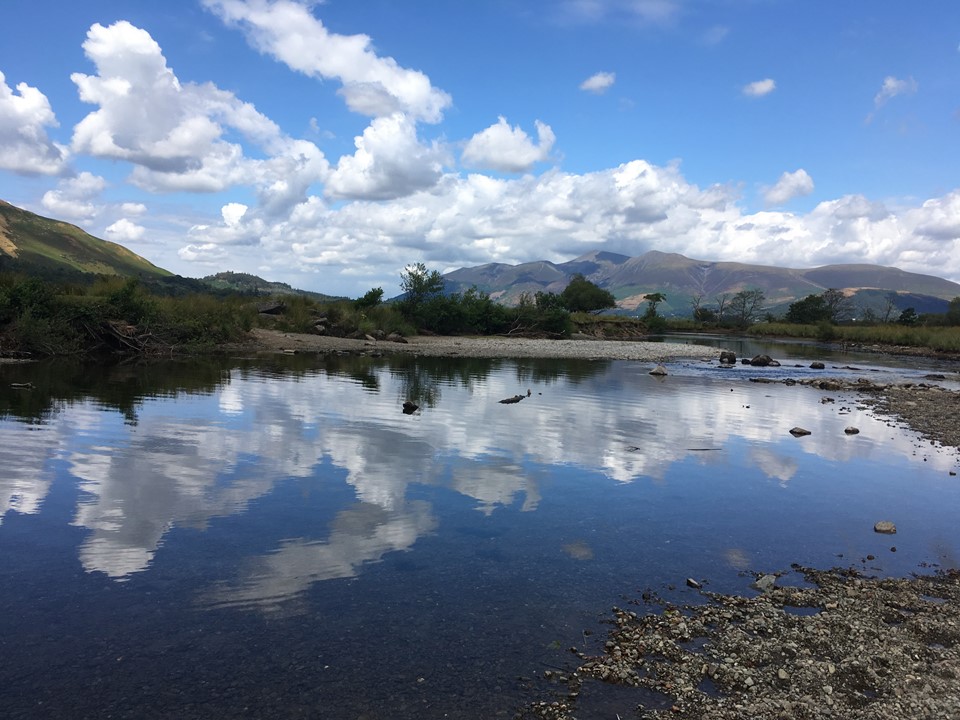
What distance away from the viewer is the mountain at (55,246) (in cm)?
14825

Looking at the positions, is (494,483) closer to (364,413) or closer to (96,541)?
(96,541)

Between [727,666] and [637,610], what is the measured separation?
1280 mm

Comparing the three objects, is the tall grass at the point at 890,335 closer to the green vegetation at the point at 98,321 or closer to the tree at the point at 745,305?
the tree at the point at 745,305

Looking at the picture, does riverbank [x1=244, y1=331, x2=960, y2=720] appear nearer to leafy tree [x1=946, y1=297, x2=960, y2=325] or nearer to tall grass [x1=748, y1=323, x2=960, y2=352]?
tall grass [x1=748, y1=323, x2=960, y2=352]

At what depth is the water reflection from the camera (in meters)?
8.41

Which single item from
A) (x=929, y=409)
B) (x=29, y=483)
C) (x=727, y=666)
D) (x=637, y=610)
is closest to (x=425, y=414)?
(x=29, y=483)

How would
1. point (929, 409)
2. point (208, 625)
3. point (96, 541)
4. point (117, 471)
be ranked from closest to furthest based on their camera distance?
point (208, 625)
point (96, 541)
point (117, 471)
point (929, 409)

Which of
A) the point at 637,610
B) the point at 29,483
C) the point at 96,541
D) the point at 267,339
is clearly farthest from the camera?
the point at 267,339

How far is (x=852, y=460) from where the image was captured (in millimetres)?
15367

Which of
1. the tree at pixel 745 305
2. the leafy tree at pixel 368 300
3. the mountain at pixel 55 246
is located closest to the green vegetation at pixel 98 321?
Answer: the leafy tree at pixel 368 300

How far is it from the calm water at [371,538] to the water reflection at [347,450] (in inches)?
2.8

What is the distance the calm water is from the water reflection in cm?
7

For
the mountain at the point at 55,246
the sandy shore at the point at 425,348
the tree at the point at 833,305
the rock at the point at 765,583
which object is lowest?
the rock at the point at 765,583

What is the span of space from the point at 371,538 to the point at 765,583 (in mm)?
5343
